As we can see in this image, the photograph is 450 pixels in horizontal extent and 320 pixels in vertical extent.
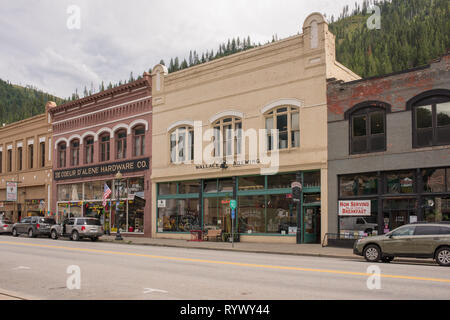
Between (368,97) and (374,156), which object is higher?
(368,97)

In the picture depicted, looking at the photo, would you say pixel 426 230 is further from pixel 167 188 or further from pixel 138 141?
Result: pixel 138 141

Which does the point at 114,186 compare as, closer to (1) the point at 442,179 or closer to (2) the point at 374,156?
(2) the point at 374,156

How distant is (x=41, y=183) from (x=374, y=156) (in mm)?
33670

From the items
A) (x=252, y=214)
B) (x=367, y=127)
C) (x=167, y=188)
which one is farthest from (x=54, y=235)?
(x=367, y=127)

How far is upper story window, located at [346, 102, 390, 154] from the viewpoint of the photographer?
76.4ft

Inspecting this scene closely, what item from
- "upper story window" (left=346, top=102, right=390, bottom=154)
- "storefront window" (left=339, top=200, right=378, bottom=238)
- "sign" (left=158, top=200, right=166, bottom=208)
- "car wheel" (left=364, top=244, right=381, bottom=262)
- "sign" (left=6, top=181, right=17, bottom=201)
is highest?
"upper story window" (left=346, top=102, right=390, bottom=154)

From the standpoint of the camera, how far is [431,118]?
71.3 feet

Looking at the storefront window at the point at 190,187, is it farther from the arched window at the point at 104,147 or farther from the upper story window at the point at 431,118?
the upper story window at the point at 431,118

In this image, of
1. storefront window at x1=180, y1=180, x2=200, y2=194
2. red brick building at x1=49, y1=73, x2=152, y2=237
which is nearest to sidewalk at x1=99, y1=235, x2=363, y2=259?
storefront window at x1=180, y1=180, x2=200, y2=194

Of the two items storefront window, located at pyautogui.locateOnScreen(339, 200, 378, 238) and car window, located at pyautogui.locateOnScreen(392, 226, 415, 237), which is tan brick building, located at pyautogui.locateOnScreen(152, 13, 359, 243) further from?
car window, located at pyautogui.locateOnScreen(392, 226, 415, 237)

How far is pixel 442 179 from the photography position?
69.5 feet

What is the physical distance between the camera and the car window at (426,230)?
16.6 m

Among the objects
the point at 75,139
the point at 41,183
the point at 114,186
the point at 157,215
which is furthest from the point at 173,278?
the point at 41,183

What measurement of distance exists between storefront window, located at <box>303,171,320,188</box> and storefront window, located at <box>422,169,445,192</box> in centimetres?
573
